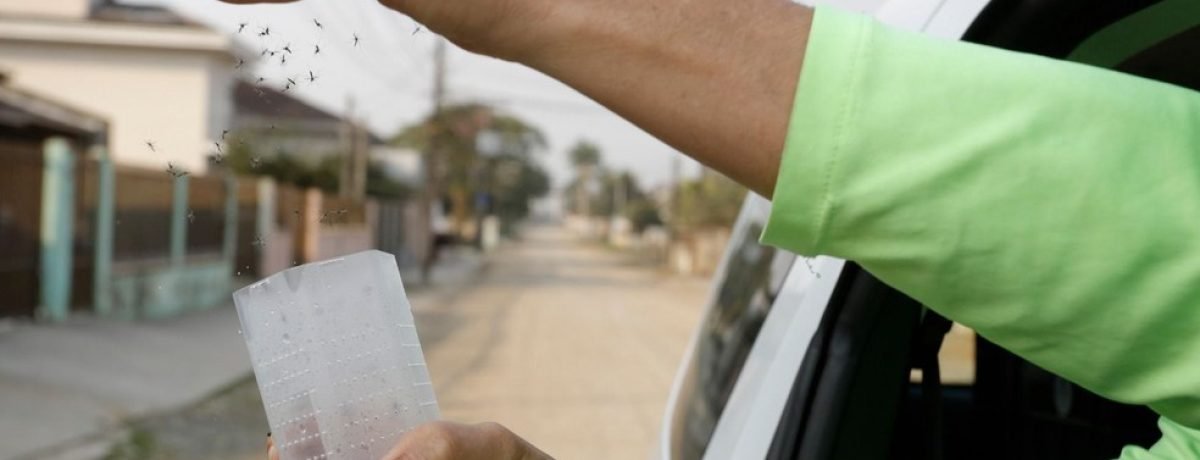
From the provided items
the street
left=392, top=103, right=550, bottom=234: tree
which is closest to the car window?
the street

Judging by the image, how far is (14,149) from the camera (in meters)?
12.7

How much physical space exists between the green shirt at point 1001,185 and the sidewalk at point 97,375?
6544 mm

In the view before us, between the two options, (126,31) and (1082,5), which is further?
(126,31)

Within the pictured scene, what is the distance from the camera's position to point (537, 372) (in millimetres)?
12352

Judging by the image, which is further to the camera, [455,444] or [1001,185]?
[455,444]

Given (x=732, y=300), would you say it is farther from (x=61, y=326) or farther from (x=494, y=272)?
(x=494, y=272)

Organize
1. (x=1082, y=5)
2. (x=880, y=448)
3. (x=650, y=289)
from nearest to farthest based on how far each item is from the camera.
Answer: (x=1082, y=5) → (x=880, y=448) → (x=650, y=289)

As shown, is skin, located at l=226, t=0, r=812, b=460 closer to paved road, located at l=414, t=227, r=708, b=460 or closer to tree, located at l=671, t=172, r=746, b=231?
paved road, located at l=414, t=227, r=708, b=460

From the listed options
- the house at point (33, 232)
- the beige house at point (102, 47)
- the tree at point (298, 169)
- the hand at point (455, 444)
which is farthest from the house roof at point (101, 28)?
the hand at point (455, 444)

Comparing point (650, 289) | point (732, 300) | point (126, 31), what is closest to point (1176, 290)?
point (732, 300)

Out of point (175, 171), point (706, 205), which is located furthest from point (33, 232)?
point (706, 205)

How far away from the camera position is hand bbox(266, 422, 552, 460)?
783 mm

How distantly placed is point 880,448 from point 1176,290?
81 cm

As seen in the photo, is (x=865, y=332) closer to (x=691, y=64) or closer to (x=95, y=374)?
(x=691, y=64)
